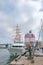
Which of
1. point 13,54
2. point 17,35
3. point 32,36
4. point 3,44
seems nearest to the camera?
point 13,54

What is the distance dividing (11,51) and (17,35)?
54.5 metres

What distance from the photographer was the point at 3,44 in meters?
176

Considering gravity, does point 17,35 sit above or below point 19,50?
above

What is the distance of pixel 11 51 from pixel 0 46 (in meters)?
124

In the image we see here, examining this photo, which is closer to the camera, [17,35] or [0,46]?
[17,35]

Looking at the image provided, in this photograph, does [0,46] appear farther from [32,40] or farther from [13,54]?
[13,54]

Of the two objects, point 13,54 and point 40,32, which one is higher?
point 40,32

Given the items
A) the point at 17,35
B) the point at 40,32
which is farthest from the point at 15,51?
the point at 17,35

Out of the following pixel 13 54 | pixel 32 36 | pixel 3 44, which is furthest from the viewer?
pixel 3 44

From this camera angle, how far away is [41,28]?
57.1 meters

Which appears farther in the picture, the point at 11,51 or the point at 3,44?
the point at 3,44

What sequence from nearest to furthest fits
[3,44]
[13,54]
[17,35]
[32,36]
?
[13,54], [32,36], [17,35], [3,44]

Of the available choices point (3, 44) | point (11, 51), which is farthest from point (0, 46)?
point (11, 51)

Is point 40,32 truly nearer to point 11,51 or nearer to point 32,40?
point 11,51
